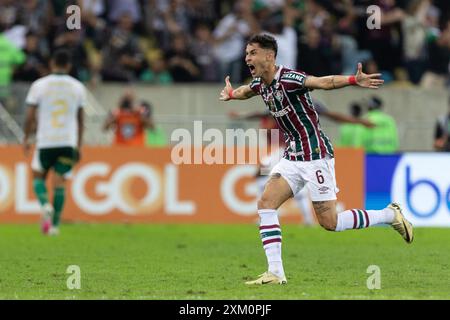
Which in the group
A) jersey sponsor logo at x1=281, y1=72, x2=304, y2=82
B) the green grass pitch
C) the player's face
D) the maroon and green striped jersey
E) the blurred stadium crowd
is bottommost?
the green grass pitch

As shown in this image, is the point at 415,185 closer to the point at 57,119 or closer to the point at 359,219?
the point at 57,119

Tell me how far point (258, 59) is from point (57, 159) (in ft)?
23.8

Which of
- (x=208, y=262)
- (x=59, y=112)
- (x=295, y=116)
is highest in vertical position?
(x=59, y=112)

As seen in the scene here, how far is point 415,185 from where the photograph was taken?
2044 cm

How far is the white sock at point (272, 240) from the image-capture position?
1091 centimetres

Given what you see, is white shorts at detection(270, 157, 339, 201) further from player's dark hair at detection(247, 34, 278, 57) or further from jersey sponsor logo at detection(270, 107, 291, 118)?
player's dark hair at detection(247, 34, 278, 57)

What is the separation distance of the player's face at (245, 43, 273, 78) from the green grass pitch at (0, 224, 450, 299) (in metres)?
2.05

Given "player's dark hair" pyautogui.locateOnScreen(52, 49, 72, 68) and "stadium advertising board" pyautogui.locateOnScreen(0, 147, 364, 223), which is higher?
"player's dark hair" pyautogui.locateOnScreen(52, 49, 72, 68)

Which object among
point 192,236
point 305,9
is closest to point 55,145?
point 192,236

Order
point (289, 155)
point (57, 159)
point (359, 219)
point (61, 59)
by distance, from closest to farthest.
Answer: point (289, 155) < point (359, 219) < point (61, 59) < point (57, 159)

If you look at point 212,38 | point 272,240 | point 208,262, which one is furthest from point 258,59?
point 212,38

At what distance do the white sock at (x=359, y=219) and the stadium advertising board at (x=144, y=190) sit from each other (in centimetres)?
917

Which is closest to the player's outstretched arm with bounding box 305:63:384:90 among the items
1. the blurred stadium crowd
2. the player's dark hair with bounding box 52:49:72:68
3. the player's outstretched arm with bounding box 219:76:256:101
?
the player's outstretched arm with bounding box 219:76:256:101

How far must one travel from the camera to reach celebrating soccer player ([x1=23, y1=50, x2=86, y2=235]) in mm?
17391
